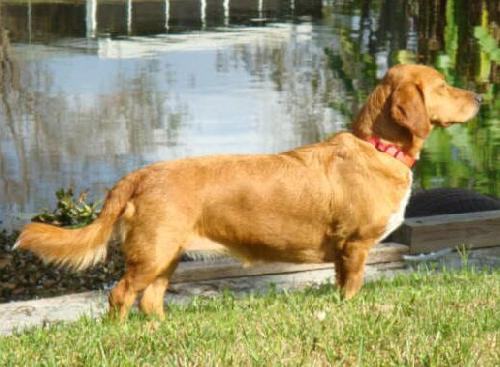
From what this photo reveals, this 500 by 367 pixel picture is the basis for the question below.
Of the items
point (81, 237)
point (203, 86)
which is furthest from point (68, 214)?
point (203, 86)

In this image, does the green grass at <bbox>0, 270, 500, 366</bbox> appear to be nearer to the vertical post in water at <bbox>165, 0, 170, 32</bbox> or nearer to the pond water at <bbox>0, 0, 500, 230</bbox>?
the pond water at <bbox>0, 0, 500, 230</bbox>

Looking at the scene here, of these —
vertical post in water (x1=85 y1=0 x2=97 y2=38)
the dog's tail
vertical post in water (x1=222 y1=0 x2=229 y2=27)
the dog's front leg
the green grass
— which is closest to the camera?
the green grass

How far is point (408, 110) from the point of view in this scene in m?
6.85

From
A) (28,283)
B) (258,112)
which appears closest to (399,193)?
(28,283)

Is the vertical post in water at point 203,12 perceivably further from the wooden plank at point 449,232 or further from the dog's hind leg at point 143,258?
the dog's hind leg at point 143,258

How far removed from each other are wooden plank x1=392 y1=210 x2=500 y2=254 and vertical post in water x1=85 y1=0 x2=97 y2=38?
1731 cm

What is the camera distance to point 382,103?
22.7ft

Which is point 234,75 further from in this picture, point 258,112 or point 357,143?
point 357,143

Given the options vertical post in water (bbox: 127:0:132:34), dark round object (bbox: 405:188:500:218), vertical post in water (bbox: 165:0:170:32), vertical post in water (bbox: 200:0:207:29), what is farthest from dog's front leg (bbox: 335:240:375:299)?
vertical post in water (bbox: 200:0:207:29)

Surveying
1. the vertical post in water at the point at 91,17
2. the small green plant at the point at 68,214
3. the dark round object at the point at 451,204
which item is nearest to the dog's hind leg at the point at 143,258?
the small green plant at the point at 68,214

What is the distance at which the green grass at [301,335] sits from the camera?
4.86 metres

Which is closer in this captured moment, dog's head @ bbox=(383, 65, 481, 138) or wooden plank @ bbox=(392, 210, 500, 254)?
dog's head @ bbox=(383, 65, 481, 138)

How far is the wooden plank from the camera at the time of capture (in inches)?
347

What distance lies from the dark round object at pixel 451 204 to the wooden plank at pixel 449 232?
758 millimetres
